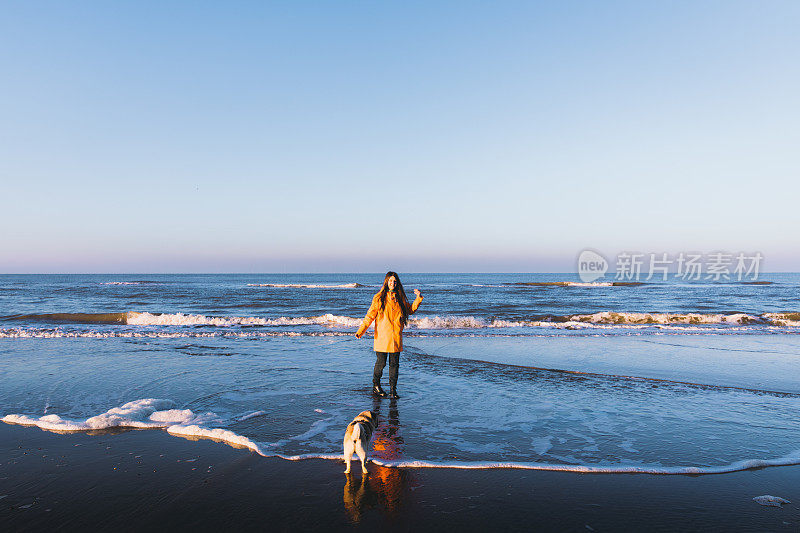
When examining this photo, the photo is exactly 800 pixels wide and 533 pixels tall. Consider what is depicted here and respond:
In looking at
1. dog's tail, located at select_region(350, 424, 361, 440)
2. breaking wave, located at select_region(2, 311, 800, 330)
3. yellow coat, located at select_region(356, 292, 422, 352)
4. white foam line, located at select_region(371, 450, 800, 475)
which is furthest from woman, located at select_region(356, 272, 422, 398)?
breaking wave, located at select_region(2, 311, 800, 330)

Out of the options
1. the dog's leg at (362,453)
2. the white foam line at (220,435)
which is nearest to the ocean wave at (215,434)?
the white foam line at (220,435)

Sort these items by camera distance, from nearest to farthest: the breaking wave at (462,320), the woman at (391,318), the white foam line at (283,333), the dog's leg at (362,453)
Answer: the dog's leg at (362,453) → the woman at (391,318) → the white foam line at (283,333) → the breaking wave at (462,320)

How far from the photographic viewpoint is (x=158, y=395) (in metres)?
6.79

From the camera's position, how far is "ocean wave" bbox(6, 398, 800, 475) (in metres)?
4.13

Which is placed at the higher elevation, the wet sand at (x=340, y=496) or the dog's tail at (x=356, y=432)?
the dog's tail at (x=356, y=432)

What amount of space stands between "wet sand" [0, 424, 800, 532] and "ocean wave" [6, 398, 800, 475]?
0.35 ft

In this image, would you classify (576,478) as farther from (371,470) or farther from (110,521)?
(110,521)

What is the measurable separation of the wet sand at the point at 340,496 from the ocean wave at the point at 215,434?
11 cm

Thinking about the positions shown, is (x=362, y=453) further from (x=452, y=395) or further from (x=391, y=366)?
(x=452, y=395)

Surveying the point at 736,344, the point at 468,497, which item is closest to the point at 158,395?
the point at 468,497

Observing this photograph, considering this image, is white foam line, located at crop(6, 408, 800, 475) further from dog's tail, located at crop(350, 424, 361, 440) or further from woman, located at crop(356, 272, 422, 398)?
woman, located at crop(356, 272, 422, 398)

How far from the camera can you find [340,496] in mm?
3514

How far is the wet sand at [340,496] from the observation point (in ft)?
10.4

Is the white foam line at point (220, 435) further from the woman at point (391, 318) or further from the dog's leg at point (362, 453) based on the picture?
the woman at point (391, 318)
